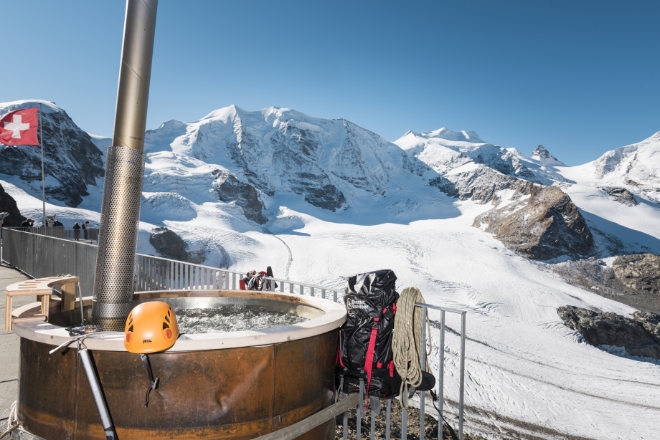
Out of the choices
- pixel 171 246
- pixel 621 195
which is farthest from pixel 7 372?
pixel 621 195

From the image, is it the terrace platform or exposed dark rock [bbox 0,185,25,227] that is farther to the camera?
exposed dark rock [bbox 0,185,25,227]

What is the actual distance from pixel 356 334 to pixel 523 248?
7073cm

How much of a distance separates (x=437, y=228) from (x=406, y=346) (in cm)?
7248

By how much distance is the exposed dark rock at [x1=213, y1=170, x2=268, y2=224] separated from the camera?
85812mm

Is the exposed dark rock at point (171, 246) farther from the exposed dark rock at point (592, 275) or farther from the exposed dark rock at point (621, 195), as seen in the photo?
the exposed dark rock at point (621, 195)

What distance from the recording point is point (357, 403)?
3771 millimetres

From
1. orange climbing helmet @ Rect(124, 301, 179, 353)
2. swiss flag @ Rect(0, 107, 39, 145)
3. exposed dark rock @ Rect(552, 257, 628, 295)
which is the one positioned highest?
swiss flag @ Rect(0, 107, 39, 145)

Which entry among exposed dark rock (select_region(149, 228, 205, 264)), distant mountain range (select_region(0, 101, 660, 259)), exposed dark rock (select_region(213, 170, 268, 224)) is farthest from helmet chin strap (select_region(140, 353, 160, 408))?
exposed dark rock (select_region(213, 170, 268, 224))

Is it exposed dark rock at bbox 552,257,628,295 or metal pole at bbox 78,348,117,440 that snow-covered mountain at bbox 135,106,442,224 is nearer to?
exposed dark rock at bbox 552,257,628,295

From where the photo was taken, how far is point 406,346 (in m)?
3.76

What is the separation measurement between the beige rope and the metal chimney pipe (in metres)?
2.93

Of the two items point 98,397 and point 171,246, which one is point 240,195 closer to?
point 171,246

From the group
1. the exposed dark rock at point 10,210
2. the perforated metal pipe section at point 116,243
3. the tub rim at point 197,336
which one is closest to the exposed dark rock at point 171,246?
the exposed dark rock at point 10,210

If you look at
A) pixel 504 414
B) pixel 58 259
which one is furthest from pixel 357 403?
pixel 504 414
